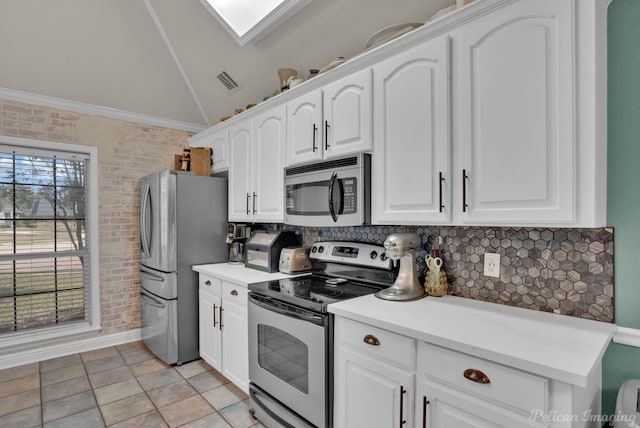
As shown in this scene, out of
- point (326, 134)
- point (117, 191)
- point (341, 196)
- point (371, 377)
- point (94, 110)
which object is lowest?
point (371, 377)

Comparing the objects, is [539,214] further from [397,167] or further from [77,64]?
[77,64]

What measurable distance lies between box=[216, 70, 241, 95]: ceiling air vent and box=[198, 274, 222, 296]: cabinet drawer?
73.4 inches

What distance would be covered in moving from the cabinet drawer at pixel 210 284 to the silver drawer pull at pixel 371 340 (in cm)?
155

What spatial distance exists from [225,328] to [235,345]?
7.0 inches

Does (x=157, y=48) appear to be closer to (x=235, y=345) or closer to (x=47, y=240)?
(x=47, y=240)

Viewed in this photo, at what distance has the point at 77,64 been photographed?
3.06 metres

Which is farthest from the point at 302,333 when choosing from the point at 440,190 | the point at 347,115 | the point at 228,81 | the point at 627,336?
the point at 228,81

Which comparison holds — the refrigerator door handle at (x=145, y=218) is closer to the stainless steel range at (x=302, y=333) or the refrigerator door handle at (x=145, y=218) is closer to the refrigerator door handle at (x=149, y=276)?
the refrigerator door handle at (x=149, y=276)

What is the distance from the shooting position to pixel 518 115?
1448 millimetres

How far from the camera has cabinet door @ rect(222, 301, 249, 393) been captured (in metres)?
2.48

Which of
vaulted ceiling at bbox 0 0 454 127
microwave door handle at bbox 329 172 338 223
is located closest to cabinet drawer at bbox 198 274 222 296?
microwave door handle at bbox 329 172 338 223

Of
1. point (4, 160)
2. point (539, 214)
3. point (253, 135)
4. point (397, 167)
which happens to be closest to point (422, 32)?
point (397, 167)

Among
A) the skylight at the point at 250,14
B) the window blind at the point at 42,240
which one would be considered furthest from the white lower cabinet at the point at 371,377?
the window blind at the point at 42,240

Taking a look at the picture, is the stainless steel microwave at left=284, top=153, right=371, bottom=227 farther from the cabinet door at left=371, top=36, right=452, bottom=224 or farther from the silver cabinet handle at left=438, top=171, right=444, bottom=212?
the silver cabinet handle at left=438, top=171, right=444, bottom=212
